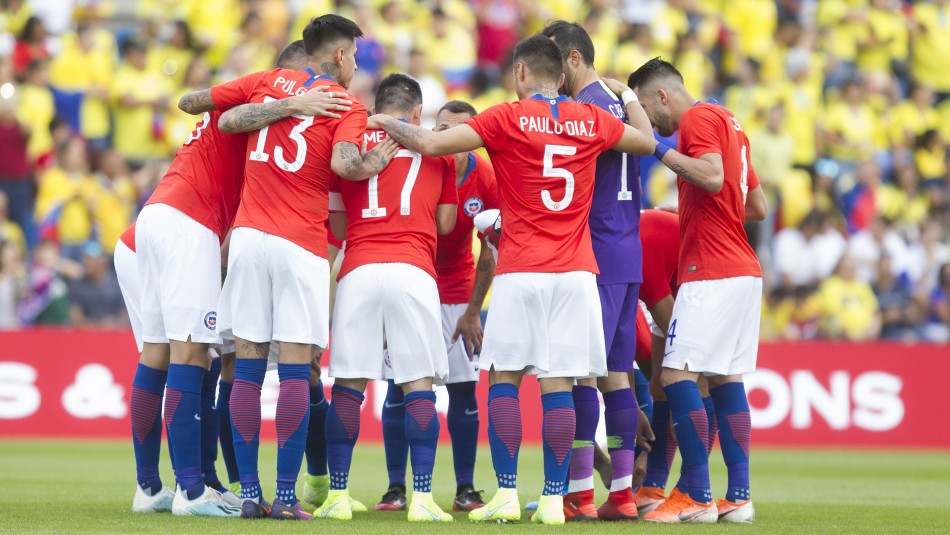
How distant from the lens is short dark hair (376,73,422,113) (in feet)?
27.1

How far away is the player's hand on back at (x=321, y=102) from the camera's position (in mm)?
7742

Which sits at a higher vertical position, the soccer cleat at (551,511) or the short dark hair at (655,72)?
the short dark hair at (655,72)

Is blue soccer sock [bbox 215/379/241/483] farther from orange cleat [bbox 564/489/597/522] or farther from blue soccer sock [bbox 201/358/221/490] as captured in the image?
orange cleat [bbox 564/489/597/522]

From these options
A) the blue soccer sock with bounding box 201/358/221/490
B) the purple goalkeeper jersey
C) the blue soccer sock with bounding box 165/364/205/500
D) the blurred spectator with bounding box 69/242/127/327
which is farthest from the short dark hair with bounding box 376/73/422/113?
the blurred spectator with bounding box 69/242/127/327

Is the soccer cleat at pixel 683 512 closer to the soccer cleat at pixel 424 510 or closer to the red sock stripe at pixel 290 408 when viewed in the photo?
the soccer cleat at pixel 424 510

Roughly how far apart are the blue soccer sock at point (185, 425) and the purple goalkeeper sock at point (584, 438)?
7.66 ft

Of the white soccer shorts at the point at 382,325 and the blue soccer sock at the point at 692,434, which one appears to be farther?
the blue soccer sock at the point at 692,434

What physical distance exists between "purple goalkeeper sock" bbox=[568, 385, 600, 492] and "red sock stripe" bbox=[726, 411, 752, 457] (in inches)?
37.0

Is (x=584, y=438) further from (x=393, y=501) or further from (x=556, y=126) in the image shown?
(x=556, y=126)

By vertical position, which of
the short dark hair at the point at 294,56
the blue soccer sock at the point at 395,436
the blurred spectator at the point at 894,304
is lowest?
the blue soccer sock at the point at 395,436

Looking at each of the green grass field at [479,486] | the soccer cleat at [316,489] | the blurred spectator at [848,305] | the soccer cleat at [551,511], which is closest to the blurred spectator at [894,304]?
the blurred spectator at [848,305]

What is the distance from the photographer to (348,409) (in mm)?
7926

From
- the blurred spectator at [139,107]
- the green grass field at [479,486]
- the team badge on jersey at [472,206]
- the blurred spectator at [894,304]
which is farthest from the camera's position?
the blurred spectator at [894,304]

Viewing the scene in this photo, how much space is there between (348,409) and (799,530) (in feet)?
9.30
